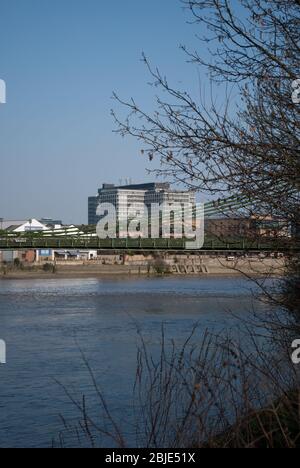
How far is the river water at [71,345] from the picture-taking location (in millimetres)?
9867

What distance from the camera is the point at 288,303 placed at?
21.2 ft

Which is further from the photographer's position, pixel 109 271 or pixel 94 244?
pixel 109 271

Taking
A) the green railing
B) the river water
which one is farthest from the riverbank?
the river water

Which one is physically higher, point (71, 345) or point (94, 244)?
point (94, 244)

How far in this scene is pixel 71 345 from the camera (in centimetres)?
1672

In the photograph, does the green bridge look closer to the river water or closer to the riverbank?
the river water

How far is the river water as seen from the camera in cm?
987

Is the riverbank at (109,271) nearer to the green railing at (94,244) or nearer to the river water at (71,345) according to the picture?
the green railing at (94,244)

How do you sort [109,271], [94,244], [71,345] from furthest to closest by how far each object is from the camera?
[109,271] < [94,244] < [71,345]

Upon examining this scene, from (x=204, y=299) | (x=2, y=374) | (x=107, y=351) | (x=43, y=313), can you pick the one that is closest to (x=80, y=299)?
(x=204, y=299)

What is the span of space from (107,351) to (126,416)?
19.6 ft

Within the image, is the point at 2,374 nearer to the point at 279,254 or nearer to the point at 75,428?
the point at 75,428

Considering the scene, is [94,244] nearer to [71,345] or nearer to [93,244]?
[93,244]

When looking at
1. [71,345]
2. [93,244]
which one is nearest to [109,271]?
[93,244]
